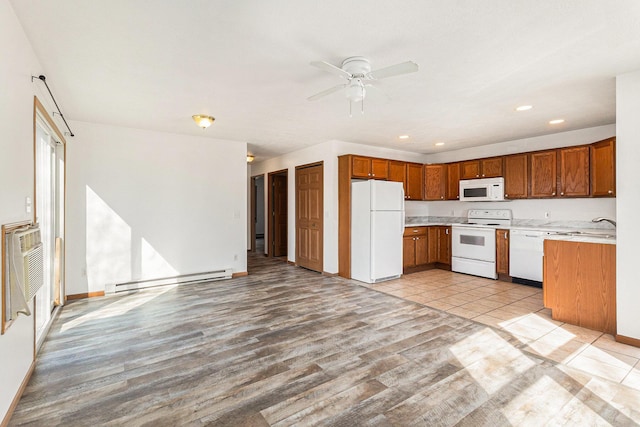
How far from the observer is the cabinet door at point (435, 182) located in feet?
21.1

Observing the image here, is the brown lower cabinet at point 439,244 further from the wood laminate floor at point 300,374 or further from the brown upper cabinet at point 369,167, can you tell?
the wood laminate floor at point 300,374

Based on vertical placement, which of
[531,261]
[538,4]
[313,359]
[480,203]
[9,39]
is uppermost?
[538,4]

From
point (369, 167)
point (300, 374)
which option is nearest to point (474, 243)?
point (369, 167)

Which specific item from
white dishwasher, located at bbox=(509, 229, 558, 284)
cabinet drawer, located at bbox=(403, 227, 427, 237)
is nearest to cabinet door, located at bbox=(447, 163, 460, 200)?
cabinet drawer, located at bbox=(403, 227, 427, 237)

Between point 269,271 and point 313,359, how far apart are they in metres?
3.60

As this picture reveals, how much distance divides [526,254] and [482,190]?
4.38ft

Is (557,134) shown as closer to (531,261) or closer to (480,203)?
(480,203)

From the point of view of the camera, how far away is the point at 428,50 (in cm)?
237

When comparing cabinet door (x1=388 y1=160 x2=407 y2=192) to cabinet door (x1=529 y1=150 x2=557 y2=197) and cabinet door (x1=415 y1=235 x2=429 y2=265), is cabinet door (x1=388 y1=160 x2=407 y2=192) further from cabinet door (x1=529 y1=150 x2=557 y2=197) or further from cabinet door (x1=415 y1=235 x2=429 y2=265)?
cabinet door (x1=529 y1=150 x2=557 y2=197)

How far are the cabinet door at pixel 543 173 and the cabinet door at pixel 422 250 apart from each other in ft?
6.37

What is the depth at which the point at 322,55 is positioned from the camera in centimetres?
244

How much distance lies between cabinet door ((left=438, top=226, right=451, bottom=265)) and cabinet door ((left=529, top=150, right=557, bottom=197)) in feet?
5.23

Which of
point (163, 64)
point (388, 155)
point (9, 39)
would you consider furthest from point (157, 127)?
point (388, 155)

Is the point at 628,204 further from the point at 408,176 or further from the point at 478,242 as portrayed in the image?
the point at 408,176
